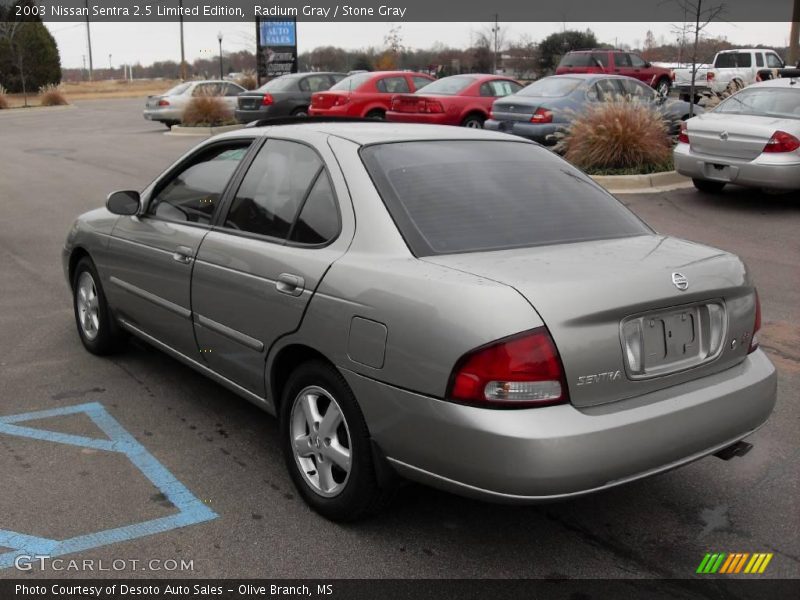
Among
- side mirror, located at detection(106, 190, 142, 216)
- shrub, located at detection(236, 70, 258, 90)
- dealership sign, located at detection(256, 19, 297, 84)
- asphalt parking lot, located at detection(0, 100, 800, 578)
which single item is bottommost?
asphalt parking lot, located at detection(0, 100, 800, 578)

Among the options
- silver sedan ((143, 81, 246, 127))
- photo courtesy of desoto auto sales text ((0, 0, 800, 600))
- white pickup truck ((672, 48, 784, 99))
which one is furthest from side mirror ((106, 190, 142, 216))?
white pickup truck ((672, 48, 784, 99))

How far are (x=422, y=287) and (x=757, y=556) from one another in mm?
1671

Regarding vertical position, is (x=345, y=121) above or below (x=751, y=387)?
above

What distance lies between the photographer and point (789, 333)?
621cm

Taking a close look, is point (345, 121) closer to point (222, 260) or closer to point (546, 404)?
point (222, 260)

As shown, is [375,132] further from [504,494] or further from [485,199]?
[504,494]

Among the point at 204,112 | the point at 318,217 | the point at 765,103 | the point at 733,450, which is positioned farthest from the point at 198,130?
the point at 733,450

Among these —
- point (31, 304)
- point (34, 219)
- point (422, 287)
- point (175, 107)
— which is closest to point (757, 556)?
point (422, 287)

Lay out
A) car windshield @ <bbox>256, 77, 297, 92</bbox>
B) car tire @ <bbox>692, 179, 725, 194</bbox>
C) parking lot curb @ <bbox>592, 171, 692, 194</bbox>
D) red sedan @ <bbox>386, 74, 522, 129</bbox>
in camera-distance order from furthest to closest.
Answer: car windshield @ <bbox>256, 77, 297, 92</bbox> < red sedan @ <bbox>386, 74, 522, 129</bbox> < parking lot curb @ <bbox>592, 171, 692, 194</bbox> < car tire @ <bbox>692, 179, 725, 194</bbox>

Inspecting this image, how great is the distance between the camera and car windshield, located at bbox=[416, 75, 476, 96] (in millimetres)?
17531

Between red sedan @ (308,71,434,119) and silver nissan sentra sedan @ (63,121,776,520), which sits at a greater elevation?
red sedan @ (308,71,434,119)

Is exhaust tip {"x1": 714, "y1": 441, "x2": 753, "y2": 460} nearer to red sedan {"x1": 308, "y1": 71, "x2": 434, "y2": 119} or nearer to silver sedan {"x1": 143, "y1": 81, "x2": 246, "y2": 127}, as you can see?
red sedan {"x1": 308, "y1": 71, "x2": 434, "y2": 119}

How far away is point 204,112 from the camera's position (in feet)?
83.3

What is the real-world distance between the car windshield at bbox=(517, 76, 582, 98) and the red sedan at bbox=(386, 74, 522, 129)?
1824 millimetres
